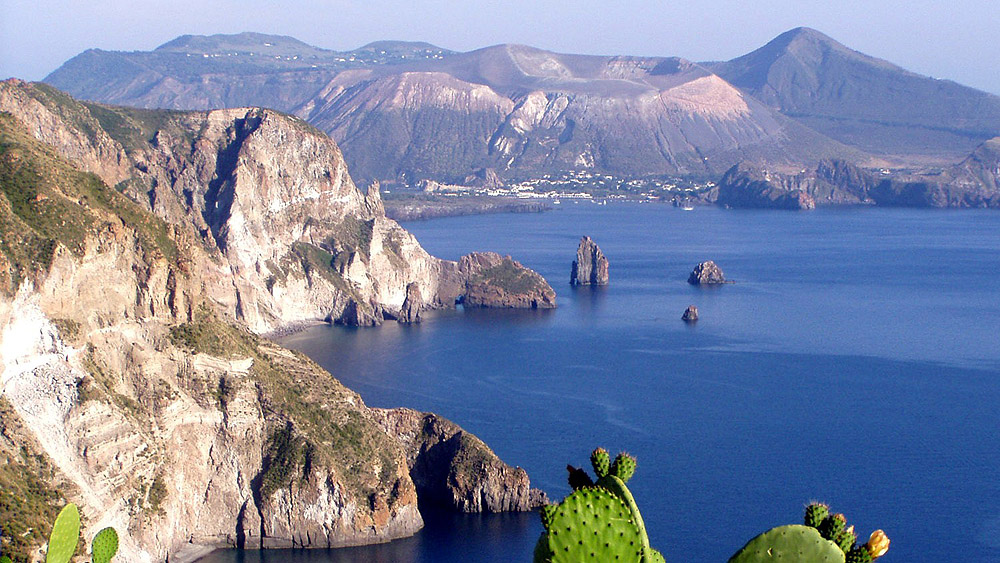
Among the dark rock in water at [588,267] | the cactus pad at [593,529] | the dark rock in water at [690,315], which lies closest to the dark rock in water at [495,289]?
the dark rock in water at [690,315]

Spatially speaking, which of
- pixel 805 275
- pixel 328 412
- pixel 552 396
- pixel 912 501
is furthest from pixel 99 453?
pixel 805 275

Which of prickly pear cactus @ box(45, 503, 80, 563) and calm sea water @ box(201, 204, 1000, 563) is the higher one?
prickly pear cactus @ box(45, 503, 80, 563)

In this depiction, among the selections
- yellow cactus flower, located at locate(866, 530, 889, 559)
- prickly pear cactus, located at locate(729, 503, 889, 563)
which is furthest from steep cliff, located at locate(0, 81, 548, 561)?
yellow cactus flower, located at locate(866, 530, 889, 559)

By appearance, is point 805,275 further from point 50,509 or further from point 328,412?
point 50,509

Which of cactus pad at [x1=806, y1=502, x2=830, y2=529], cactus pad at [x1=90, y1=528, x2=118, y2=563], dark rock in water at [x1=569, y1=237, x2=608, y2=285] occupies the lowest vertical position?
dark rock in water at [x1=569, y1=237, x2=608, y2=285]

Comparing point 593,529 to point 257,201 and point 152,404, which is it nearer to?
point 152,404

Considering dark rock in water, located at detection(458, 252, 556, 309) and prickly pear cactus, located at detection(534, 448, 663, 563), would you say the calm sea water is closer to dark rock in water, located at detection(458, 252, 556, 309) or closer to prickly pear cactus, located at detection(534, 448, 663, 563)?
dark rock in water, located at detection(458, 252, 556, 309)

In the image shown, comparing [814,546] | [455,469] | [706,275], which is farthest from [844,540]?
[706,275]
